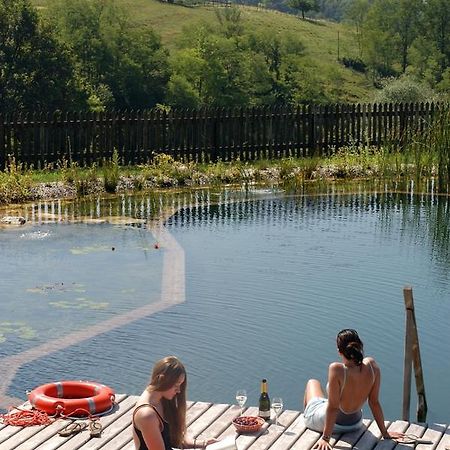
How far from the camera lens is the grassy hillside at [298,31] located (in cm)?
10431

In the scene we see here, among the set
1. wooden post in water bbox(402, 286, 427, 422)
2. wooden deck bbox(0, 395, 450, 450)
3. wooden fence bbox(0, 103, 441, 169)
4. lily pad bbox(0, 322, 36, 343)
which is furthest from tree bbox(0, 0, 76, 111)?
wooden deck bbox(0, 395, 450, 450)

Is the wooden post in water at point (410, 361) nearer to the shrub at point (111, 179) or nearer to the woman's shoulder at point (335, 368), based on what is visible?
the woman's shoulder at point (335, 368)

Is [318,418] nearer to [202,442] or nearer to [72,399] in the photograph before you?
[202,442]

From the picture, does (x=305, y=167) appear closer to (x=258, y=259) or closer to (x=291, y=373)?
(x=258, y=259)

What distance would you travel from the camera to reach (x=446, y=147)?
21188mm

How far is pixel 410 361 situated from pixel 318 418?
53.7 inches

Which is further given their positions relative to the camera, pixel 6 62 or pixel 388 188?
pixel 6 62

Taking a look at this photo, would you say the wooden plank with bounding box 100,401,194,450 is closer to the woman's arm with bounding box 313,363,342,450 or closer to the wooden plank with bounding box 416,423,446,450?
the woman's arm with bounding box 313,363,342,450

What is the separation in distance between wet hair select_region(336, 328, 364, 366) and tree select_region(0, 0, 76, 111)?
38.2 meters

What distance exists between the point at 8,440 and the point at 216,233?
404 inches

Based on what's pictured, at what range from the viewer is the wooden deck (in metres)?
7.77

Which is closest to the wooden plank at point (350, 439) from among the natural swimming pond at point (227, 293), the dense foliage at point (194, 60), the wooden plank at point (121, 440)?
the wooden plank at point (121, 440)

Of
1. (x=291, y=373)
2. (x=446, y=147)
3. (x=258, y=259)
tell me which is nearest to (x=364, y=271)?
(x=258, y=259)

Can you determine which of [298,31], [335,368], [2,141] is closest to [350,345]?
[335,368]
